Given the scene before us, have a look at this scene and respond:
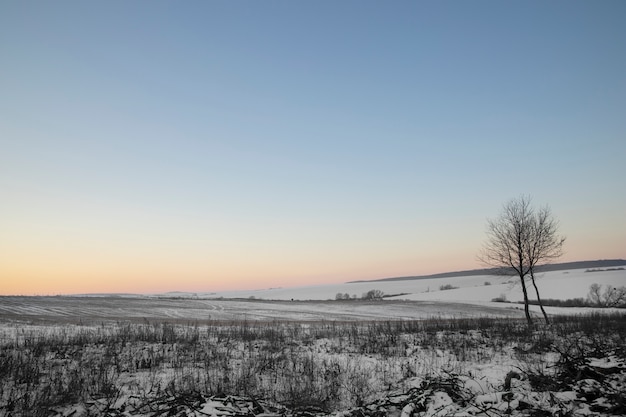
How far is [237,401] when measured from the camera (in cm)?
553

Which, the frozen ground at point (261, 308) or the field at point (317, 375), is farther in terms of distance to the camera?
the frozen ground at point (261, 308)

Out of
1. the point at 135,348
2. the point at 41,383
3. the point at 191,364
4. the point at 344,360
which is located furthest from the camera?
the point at 135,348

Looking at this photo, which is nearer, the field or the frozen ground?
the field

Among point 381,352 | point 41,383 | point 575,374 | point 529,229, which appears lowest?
point 381,352

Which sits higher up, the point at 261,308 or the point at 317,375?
the point at 317,375

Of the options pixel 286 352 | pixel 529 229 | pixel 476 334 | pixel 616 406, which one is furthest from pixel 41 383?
pixel 529 229

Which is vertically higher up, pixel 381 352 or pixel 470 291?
pixel 381 352

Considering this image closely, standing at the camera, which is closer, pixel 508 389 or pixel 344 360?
pixel 508 389

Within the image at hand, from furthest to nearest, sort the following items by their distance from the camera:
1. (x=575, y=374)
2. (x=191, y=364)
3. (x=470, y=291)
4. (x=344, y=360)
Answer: (x=470, y=291) → (x=344, y=360) → (x=191, y=364) → (x=575, y=374)

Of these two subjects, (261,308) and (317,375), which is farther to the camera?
(261,308)

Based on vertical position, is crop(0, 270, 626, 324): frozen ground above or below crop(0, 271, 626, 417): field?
below

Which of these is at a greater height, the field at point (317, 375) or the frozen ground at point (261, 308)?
the field at point (317, 375)

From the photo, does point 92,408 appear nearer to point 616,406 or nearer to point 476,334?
point 616,406

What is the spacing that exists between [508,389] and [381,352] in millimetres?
7139
